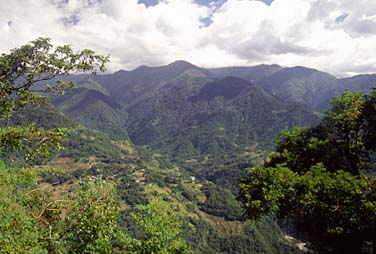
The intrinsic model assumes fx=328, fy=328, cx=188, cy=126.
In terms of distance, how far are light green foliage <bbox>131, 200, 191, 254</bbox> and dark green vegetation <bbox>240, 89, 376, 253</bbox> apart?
29.6ft

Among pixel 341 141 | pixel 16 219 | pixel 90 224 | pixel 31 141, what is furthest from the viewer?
pixel 341 141

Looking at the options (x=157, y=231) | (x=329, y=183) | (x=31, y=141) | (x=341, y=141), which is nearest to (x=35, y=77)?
(x=31, y=141)

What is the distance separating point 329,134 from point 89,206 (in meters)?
26.3

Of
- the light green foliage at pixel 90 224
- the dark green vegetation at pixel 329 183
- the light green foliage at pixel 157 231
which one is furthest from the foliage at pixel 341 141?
the light green foliage at pixel 90 224

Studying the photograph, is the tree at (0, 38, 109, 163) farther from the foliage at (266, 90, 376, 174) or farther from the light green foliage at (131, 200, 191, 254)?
the foliage at (266, 90, 376, 174)

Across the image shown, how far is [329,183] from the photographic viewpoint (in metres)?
23.7

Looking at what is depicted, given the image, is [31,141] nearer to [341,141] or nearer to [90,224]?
[90,224]

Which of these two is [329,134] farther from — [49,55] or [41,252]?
[41,252]

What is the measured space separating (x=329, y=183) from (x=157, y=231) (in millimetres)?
13658

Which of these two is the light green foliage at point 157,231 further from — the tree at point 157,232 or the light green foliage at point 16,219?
the light green foliage at point 16,219

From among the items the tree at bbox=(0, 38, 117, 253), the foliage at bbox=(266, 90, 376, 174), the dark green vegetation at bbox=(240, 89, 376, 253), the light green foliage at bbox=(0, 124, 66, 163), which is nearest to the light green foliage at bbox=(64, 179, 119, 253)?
the tree at bbox=(0, 38, 117, 253)

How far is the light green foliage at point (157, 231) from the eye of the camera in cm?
1656

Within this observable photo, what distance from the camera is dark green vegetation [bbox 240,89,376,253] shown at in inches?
884

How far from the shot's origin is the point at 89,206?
631 inches
